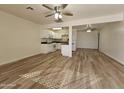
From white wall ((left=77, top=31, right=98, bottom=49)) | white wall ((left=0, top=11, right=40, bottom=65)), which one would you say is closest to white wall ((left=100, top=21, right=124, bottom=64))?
white wall ((left=0, top=11, right=40, bottom=65))

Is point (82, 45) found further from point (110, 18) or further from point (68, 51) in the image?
point (110, 18)

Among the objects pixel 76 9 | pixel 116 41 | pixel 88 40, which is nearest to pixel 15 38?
pixel 76 9

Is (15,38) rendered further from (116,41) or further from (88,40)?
(88,40)

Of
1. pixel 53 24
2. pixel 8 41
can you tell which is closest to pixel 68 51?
pixel 53 24

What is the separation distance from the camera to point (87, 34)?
13242 millimetres

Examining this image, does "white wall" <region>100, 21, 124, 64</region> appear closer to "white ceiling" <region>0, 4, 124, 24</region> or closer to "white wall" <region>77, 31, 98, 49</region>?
"white ceiling" <region>0, 4, 124, 24</region>

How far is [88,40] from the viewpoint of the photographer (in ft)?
43.4

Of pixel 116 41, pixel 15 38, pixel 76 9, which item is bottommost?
pixel 116 41

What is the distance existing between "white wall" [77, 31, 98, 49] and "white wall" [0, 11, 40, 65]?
22.1 feet

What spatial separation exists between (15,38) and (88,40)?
9.23 metres

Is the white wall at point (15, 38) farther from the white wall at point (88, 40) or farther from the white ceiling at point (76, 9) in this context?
the white wall at point (88, 40)

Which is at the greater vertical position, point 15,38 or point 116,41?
point 15,38

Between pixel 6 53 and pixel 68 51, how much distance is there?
12.4 feet
